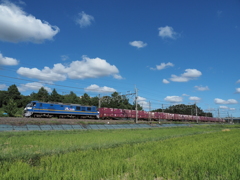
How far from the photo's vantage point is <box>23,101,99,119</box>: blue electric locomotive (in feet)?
116

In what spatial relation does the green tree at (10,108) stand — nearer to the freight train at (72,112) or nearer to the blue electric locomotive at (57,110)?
the freight train at (72,112)

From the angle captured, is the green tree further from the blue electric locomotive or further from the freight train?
the blue electric locomotive

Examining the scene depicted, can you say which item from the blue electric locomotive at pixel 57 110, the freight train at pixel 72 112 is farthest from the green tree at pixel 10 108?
the blue electric locomotive at pixel 57 110

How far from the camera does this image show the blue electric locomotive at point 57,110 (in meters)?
35.2

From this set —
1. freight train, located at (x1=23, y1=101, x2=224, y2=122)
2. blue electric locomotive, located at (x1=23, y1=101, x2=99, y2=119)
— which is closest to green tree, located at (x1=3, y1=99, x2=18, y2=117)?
freight train, located at (x1=23, y1=101, x2=224, y2=122)

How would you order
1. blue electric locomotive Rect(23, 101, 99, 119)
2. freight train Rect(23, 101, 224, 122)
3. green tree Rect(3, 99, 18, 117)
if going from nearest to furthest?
blue electric locomotive Rect(23, 101, 99, 119) < freight train Rect(23, 101, 224, 122) < green tree Rect(3, 99, 18, 117)

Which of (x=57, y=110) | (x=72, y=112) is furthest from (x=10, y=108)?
(x=72, y=112)

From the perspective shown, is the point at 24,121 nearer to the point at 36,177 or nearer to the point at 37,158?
the point at 37,158

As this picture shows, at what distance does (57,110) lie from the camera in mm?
38375

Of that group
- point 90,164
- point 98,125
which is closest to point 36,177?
point 90,164

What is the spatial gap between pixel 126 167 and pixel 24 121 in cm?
2356

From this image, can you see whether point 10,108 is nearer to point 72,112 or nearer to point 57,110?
point 57,110

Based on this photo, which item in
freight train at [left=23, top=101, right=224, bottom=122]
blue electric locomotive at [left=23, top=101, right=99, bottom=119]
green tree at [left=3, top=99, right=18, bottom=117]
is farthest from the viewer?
green tree at [left=3, top=99, right=18, bottom=117]

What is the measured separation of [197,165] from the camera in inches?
274
